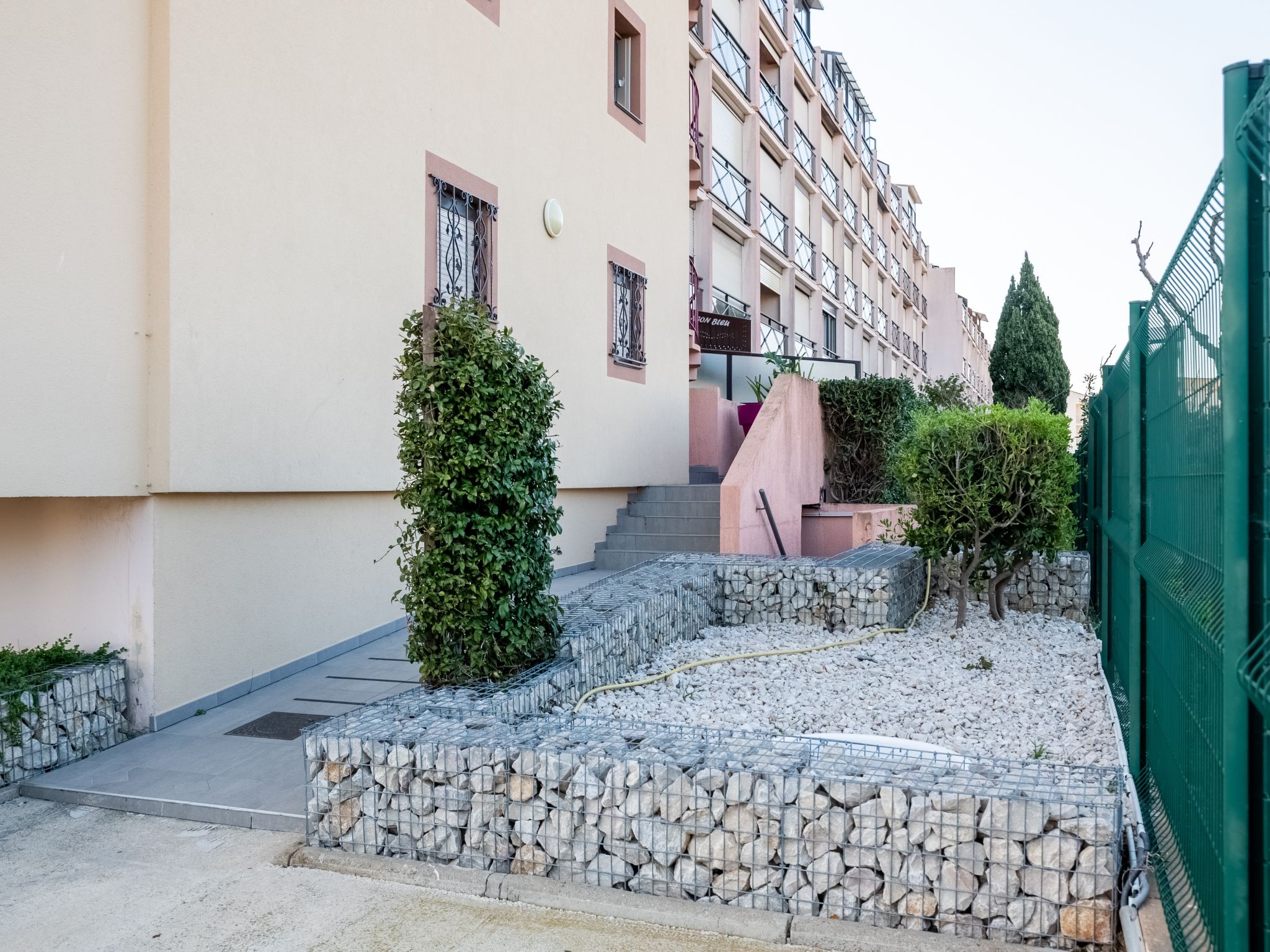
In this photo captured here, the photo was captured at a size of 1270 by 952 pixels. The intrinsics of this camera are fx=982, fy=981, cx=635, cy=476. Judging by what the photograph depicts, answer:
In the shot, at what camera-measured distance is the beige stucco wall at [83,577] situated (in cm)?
567

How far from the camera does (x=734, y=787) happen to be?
3.54m

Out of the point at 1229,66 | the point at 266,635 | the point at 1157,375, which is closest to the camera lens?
the point at 1229,66

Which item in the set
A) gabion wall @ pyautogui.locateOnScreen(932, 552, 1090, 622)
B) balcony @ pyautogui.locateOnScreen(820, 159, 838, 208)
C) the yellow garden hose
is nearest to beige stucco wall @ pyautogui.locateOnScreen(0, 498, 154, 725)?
the yellow garden hose

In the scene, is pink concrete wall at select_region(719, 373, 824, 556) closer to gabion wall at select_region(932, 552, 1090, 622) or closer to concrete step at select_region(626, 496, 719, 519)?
concrete step at select_region(626, 496, 719, 519)

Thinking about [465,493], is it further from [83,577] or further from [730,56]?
[730,56]

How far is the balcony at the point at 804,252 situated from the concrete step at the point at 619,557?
48.5ft

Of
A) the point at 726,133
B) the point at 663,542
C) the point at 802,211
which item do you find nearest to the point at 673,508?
the point at 663,542

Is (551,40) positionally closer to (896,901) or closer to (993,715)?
(993,715)

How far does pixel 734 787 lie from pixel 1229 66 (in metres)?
2.63

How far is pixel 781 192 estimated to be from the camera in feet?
79.8

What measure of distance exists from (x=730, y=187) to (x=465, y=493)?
16.9m

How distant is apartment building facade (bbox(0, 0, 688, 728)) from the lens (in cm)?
510

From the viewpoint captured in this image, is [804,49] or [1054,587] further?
[804,49]

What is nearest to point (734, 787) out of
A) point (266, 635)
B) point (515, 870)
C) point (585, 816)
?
point (585, 816)
